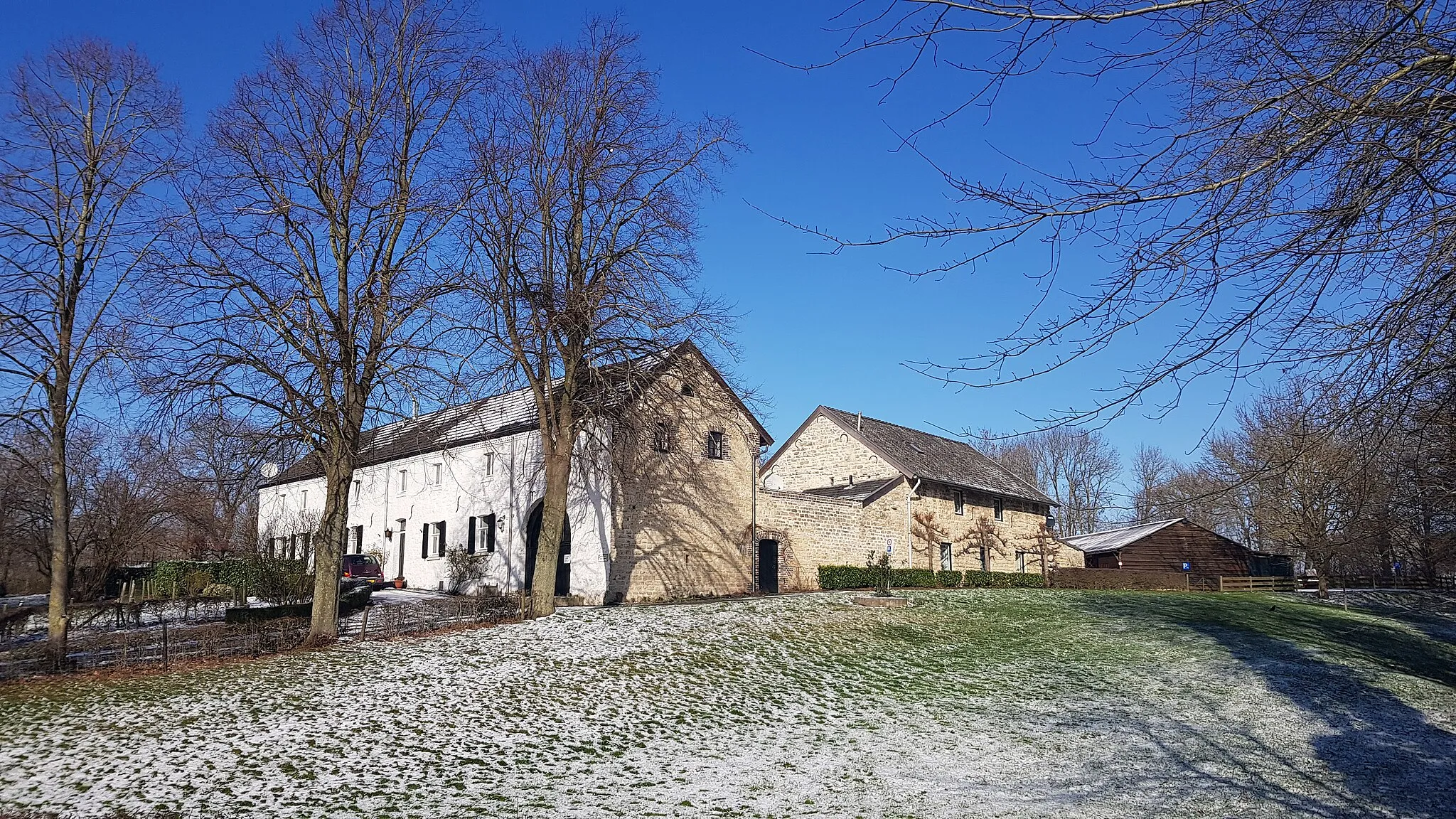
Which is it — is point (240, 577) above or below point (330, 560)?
below

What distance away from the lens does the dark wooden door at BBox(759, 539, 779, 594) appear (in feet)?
96.2

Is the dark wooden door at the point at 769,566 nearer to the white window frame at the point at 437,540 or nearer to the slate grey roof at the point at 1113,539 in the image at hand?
the white window frame at the point at 437,540

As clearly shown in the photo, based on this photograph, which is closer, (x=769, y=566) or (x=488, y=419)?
(x=769, y=566)

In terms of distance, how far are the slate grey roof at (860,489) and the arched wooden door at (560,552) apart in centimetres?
1148

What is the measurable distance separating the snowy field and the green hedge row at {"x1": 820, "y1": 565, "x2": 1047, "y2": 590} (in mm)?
10495

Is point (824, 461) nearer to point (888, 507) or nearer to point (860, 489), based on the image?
point (860, 489)

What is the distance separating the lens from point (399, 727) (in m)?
11.9

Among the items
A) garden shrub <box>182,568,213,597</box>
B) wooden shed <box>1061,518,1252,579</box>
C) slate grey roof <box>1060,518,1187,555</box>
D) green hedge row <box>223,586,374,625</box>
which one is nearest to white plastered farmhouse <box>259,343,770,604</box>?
garden shrub <box>182,568,213,597</box>

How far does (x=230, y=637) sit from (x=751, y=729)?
1047 cm

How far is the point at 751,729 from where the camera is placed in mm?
12742

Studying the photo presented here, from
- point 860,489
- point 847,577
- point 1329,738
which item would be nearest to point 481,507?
point 847,577

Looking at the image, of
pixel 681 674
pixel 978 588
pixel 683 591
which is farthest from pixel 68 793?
pixel 978 588

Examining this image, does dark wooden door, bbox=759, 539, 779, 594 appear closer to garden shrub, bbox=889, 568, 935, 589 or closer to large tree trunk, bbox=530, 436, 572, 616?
garden shrub, bbox=889, 568, 935, 589

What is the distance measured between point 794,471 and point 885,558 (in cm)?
1061
